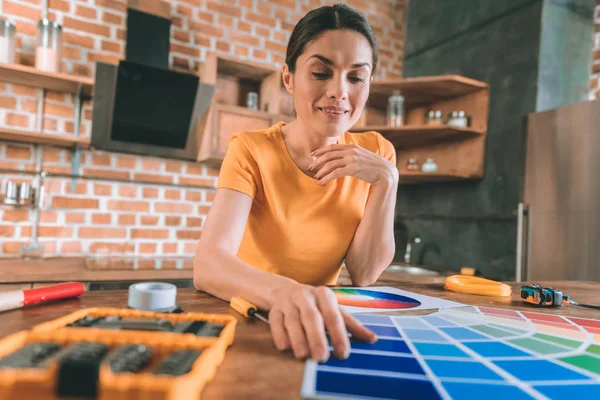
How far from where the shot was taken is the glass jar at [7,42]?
205cm

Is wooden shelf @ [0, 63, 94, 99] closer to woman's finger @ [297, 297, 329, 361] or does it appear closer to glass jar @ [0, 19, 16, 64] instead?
glass jar @ [0, 19, 16, 64]

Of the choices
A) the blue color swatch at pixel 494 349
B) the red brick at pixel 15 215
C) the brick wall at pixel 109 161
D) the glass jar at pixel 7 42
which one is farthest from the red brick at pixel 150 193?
the blue color swatch at pixel 494 349

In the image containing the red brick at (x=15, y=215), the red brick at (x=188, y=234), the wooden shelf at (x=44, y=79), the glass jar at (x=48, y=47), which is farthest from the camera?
the red brick at (x=188, y=234)

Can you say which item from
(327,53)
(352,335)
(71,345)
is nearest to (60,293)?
(71,345)

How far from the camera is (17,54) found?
225 centimetres

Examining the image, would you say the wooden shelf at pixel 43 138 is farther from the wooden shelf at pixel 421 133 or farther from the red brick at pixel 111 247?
the wooden shelf at pixel 421 133

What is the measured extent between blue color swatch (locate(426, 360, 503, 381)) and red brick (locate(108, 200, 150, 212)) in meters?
2.41

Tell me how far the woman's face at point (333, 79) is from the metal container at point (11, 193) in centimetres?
178

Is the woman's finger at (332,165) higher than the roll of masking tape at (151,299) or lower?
higher

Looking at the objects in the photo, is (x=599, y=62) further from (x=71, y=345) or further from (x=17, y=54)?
(x=17, y=54)

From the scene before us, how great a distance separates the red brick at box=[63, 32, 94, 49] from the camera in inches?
94.0

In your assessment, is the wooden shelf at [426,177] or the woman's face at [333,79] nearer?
the woman's face at [333,79]

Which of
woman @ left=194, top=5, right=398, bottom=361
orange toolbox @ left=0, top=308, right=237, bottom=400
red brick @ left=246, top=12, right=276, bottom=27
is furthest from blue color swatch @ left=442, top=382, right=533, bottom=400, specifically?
red brick @ left=246, top=12, right=276, bottom=27

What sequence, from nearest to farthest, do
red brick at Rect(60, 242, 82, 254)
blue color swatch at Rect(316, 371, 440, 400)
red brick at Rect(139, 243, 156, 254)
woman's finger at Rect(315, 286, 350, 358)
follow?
blue color swatch at Rect(316, 371, 440, 400), woman's finger at Rect(315, 286, 350, 358), red brick at Rect(60, 242, 82, 254), red brick at Rect(139, 243, 156, 254)
